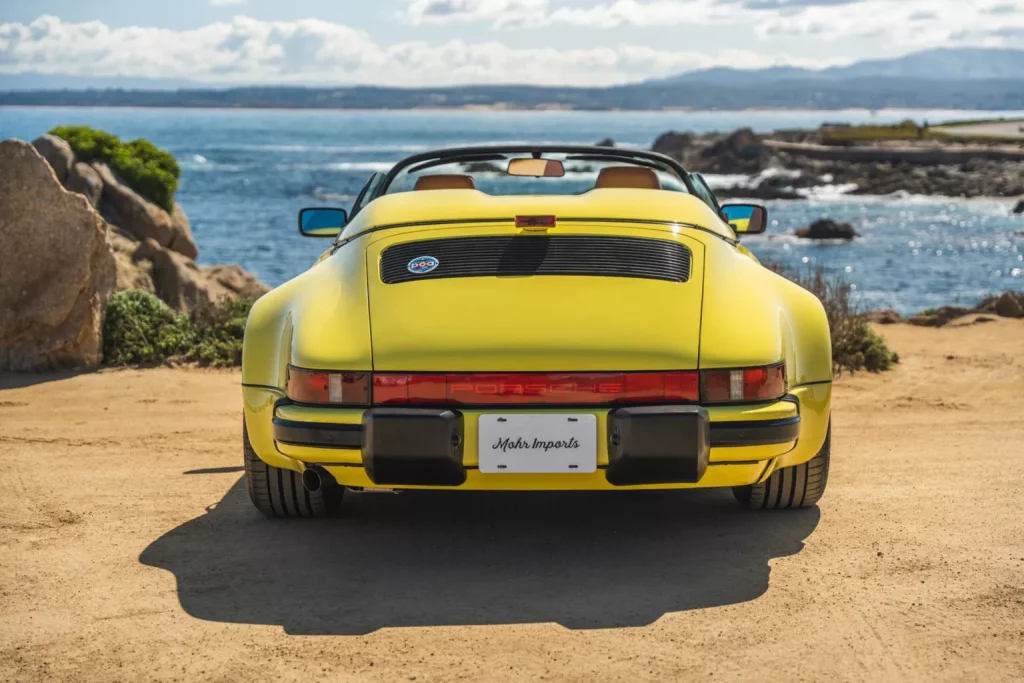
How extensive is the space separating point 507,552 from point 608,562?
1.28ft

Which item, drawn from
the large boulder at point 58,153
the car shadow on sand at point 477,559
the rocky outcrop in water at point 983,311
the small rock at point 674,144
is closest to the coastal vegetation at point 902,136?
the small rock at point 674,144

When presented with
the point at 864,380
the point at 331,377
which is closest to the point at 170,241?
the point at 864,380

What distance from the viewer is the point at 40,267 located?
899cm

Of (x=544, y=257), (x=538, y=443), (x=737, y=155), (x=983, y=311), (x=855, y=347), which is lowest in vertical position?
(x=737, y=155)

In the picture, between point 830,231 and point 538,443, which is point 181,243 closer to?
point 538,443

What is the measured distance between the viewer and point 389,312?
165 inches

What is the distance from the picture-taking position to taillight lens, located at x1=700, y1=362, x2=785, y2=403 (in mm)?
4008

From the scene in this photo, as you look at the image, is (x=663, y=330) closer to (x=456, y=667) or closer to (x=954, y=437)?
(x=456, y=667)

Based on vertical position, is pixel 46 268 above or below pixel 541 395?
below

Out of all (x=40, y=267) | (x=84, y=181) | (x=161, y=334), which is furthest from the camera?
(x=84, y=181)

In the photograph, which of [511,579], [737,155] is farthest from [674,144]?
[511,579]

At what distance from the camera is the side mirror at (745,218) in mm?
5453

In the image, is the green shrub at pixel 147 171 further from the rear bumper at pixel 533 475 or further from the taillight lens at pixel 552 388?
the taillight lens at pixel 552 388

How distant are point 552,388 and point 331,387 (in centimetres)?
76
